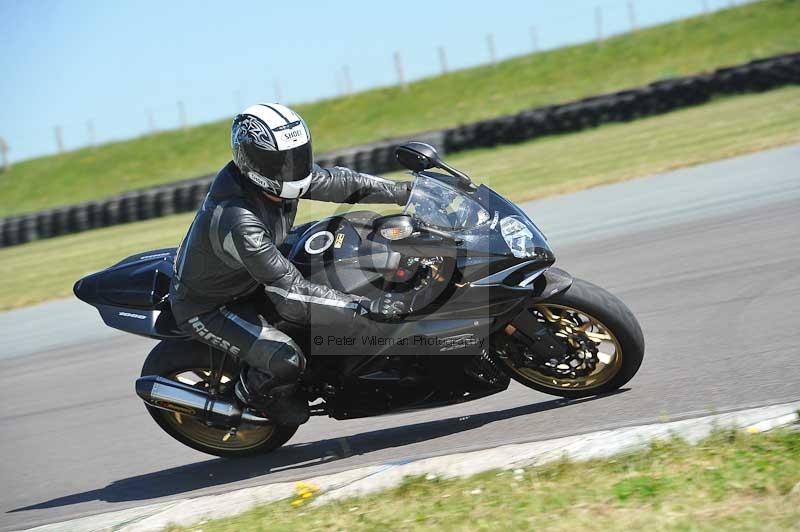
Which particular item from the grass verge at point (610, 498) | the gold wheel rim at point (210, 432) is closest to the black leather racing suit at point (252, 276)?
the gold wheel rim at point (210, 432)

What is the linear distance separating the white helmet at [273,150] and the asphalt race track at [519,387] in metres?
1.49

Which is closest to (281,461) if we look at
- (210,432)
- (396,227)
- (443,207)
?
(210,432)

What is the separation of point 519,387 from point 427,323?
113 cm

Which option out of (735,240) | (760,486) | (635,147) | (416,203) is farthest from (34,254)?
(760,486)

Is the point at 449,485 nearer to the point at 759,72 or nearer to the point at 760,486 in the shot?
the point at 760,486

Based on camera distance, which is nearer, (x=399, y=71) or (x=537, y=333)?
(x=537, y=333)

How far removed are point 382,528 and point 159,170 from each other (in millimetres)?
34844

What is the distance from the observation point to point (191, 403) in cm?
503

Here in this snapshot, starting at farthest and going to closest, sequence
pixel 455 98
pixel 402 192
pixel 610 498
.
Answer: pixel 455 98 < pixel 402 192 < pixel 610 498

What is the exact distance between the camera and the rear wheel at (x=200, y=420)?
204 inches

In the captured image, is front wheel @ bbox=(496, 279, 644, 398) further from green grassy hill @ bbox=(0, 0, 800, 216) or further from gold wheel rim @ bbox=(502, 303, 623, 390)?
green grassy hill @ bbox=(0, 0, 800, 216)

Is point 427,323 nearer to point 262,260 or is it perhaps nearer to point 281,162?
point 262,260

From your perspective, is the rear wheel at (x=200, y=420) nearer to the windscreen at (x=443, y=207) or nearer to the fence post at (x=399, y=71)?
the windscreen at (x=443, y=207)

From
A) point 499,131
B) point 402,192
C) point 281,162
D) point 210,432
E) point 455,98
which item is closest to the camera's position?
point 281,162
